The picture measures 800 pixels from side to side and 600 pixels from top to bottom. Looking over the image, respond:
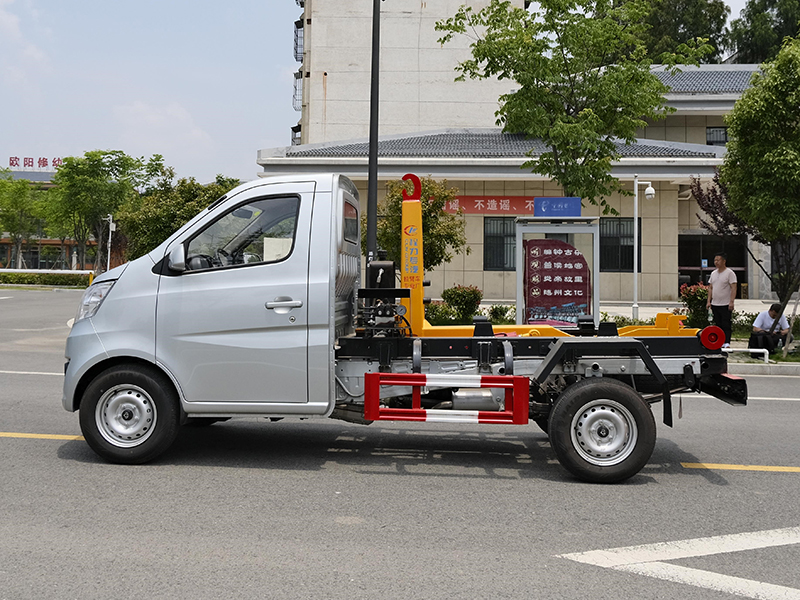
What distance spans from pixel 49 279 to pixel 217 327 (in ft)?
143

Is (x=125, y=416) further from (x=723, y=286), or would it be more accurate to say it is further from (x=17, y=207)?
(x=17, y=207)

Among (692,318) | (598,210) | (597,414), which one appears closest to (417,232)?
(597,414)

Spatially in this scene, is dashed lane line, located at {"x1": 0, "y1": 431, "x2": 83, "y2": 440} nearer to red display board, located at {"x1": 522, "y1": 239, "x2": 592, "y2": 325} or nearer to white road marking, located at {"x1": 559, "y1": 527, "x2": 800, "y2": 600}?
white road marking, located at {"x1": 559, "y1": 527, "x2": 800, "y2": 600}

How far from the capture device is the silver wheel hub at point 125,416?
5.89m

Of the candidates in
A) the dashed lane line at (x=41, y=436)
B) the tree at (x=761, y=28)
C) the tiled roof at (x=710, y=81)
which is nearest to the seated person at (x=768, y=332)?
the dashed lane line at (x=41, y=436)

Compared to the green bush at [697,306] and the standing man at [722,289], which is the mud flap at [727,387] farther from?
the green bush at [697,306]

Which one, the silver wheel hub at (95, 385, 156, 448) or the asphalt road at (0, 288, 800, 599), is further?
the silver wheel hub at (95, 385, 156, 448)

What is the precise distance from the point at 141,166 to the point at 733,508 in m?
50.4

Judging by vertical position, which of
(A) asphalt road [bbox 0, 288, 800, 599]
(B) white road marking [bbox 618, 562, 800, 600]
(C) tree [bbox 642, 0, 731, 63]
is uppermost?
(C) tree [bbox 642, 0, 731, 63]

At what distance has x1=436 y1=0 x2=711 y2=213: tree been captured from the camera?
15109mm

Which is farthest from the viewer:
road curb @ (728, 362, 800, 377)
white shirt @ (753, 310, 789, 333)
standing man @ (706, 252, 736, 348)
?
white shirt @ (753, 310, 789, 333)

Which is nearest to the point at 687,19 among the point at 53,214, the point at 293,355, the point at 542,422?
the point at 53,214

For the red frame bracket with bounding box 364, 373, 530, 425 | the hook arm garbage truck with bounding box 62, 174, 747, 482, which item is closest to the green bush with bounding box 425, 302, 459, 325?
the hook arm garbage truck with bounding box 62, 174, 747, 482

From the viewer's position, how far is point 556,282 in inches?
504
